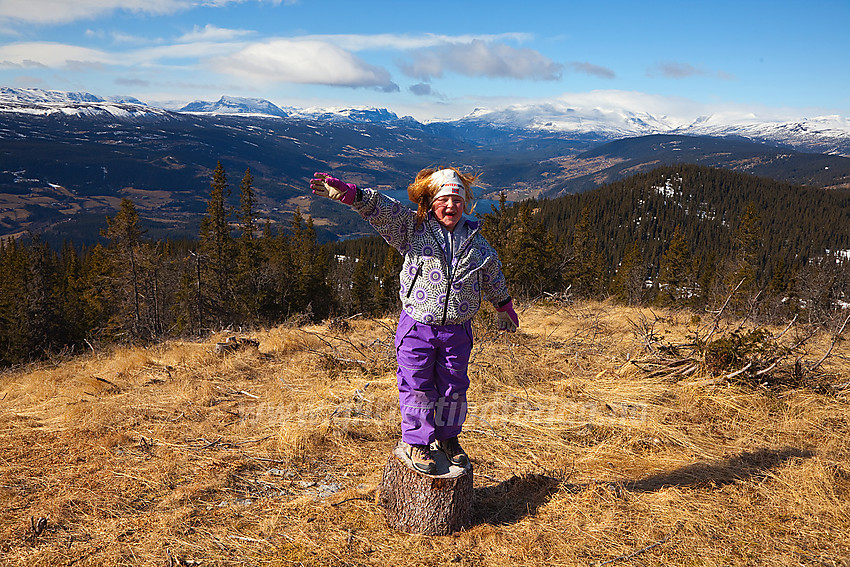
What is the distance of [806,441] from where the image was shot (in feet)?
14.9

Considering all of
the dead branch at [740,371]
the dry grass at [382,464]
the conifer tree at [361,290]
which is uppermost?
the dead branch at [740,371]

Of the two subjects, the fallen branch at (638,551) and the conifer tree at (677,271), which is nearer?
the fallen branch at (638,551)

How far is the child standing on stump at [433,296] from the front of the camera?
11.1 feet

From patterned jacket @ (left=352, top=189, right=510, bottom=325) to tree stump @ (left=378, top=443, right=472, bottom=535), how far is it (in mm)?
1183

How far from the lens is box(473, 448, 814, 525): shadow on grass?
3699mm

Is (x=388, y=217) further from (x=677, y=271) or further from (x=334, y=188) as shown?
(x=677, y=271)

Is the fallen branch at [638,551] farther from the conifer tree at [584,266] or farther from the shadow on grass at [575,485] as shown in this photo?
the conifer tree at [584,266]

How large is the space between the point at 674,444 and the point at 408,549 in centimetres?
298

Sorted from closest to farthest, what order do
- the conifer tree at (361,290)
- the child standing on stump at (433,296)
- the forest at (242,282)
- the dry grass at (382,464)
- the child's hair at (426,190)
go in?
the dry grass at (382,464) < the child standing on stump at (433,296) < the child's hair at (426,190) < the forest at (242,282) < the conifer tree at (361,290)

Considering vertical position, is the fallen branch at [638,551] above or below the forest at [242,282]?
above

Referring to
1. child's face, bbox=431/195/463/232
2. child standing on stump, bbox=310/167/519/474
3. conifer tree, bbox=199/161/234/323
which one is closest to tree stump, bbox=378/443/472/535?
child standing on stump, bbox=310/167/519/474

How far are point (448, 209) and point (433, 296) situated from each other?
2.23ft

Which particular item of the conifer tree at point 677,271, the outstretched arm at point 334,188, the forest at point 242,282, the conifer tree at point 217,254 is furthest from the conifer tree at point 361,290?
the outstretched arm at point 334,188

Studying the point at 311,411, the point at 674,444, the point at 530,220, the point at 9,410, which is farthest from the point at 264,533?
the point at 530,220
